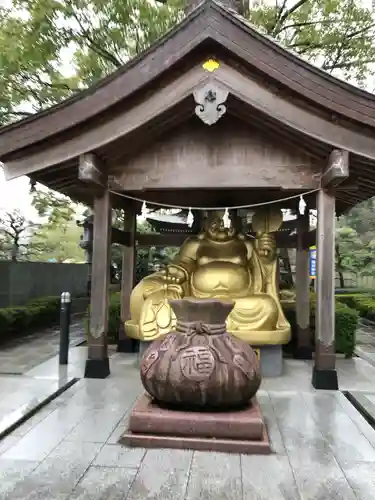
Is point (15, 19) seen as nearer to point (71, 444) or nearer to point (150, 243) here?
point (150, 243)

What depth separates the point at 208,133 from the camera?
5.82 meters

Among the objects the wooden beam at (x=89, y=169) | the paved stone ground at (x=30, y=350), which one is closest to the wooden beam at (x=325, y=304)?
the wooden beam at (x=89, y=169)

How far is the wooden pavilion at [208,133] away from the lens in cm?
504

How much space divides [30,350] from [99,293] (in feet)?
12.2

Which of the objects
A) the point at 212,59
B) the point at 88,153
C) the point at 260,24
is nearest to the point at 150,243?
the point at 88,153

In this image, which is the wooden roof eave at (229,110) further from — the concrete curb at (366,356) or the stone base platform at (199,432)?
the concrete curb at (366,356)

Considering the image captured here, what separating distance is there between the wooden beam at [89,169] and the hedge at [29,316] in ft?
18.0

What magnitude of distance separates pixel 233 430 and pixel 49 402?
226 centimetres

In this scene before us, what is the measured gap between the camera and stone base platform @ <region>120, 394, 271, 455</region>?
3494 millimetres

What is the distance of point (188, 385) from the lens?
12.0ft

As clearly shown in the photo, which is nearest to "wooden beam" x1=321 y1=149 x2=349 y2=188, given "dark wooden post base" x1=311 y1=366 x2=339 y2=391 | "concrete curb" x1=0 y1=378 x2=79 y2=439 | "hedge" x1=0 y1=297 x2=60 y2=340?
"dark wooden post base" x1=311 y1=366 x2=339 y2=391

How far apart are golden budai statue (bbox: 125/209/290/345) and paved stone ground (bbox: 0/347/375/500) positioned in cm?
147

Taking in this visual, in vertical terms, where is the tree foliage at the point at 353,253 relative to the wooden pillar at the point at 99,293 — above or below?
above

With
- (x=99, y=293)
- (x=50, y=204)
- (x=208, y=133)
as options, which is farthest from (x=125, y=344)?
(x=50, y=204)
